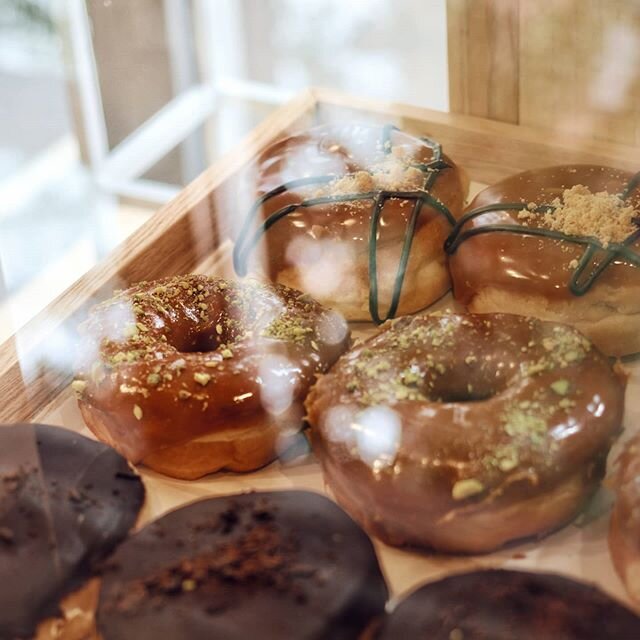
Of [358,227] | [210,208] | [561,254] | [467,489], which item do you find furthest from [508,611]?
[210,208]

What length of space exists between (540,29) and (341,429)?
0.83 metres

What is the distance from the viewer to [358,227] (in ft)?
4.91

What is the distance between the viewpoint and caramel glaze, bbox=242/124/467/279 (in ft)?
4.92

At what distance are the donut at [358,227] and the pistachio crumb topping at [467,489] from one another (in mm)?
470

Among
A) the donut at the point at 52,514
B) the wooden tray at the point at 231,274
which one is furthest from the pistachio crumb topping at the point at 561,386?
the donut at the point at 52,514

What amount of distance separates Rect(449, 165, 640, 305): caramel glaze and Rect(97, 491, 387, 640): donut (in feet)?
1.58

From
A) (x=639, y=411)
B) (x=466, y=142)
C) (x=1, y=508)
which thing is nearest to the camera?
(x=1, y=508)

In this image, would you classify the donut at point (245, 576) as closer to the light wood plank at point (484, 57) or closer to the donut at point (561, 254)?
the donut at point (561, 254)

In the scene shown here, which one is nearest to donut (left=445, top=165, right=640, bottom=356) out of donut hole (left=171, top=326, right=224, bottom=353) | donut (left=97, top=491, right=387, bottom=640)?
donut hole (left=171, top=326, right=224, bottom=353)

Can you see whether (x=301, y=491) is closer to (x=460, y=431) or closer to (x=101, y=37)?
(x=460, y=431)

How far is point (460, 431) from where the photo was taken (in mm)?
1113

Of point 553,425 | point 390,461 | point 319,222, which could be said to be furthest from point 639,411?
point 319,222

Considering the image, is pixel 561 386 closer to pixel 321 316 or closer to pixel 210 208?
pixel 321 316

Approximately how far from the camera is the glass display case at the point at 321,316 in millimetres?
1013
